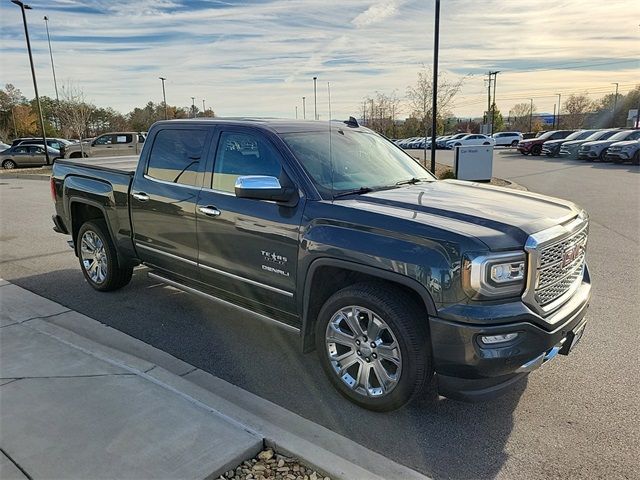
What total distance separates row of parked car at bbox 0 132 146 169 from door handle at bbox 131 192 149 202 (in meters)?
18.1

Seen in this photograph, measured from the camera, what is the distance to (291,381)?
3809 mm

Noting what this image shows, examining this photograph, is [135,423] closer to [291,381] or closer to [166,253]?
[291,381]

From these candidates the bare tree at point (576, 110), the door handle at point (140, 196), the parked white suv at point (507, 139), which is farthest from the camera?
the bare tree at point (576, 110)

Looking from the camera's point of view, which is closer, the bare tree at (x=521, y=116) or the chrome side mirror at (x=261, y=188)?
the chrome side mirror at (x=261, y=188)

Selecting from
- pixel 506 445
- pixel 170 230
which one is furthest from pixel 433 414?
pixel 170 230

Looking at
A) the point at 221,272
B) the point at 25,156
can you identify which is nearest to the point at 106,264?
the point at 221,272

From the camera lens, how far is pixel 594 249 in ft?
24.8

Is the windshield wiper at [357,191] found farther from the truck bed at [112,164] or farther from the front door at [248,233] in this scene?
the truck bed at [112,164]

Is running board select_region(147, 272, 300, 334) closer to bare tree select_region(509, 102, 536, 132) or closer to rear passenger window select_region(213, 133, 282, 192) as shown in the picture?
rear passenger window select_region(213, 133, 282, 192)

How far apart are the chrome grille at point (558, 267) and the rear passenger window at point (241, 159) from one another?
1950mm

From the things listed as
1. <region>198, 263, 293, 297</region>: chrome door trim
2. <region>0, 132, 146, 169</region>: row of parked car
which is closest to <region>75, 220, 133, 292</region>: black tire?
<region>198, 263, 293, 297</region>: chrome door trim

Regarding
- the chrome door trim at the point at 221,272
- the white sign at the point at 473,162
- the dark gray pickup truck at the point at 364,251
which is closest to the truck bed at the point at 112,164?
the dark gray pickup truck at the point at 364,251

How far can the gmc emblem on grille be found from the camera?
3.27m

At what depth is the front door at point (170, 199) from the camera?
4.42 meters
